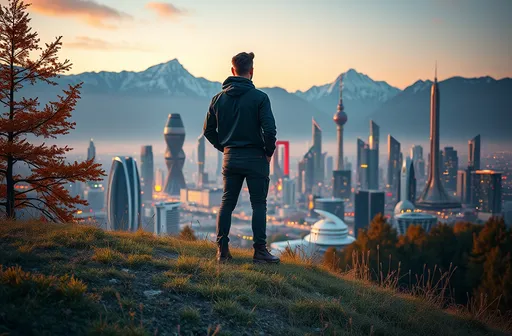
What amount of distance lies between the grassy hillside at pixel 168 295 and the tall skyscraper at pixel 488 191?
138 m

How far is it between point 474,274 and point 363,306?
919 inches

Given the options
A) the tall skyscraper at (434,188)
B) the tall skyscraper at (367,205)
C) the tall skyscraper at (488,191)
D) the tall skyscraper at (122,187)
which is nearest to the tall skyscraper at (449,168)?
the tall skyscraper at (434,188)

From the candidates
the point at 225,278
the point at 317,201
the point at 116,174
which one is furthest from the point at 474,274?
the point at 317,201

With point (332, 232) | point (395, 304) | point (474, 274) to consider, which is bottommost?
point (332, 232)

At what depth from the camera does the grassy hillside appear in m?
4.46

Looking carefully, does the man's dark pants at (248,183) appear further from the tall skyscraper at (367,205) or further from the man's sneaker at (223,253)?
the tall skyscraper at (367,205)

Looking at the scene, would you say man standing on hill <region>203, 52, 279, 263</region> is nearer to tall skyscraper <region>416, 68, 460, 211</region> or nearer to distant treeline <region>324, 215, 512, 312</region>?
distant treeline <region>324, 215, 512, 312</region>

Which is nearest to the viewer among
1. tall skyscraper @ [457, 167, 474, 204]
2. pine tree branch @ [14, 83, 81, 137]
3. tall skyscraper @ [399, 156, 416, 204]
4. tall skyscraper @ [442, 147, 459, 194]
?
pine tree branch @ [14, 83, 81, 137]

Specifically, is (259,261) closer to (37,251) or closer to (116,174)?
(37,251)

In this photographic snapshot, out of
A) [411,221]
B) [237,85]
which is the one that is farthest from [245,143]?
[411,221]

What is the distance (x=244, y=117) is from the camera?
731 cm

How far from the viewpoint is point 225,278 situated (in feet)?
20.5

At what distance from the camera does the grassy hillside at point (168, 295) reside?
176 inches

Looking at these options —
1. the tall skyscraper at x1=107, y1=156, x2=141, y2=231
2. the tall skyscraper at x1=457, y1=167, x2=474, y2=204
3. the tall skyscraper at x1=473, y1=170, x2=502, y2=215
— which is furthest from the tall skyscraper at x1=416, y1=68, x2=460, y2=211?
the tall skyscraper at x1=107, y1=156, x2=141, y2=231
